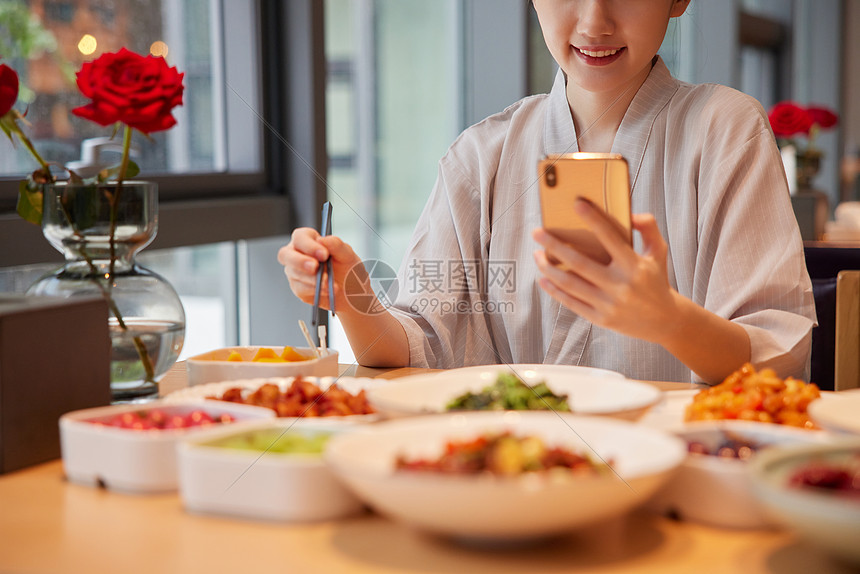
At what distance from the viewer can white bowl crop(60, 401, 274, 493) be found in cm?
69

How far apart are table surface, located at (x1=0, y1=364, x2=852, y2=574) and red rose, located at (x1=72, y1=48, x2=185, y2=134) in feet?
1.52

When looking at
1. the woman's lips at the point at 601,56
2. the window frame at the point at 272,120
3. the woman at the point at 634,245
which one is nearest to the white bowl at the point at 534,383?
the woman at the point at 634,245

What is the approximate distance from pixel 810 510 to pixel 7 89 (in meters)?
0.89

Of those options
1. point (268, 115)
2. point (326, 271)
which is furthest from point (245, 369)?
point (268, 115)

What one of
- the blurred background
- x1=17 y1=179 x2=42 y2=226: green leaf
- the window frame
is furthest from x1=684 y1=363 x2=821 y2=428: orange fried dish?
the window frame

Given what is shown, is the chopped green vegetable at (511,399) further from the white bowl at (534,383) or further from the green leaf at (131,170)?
the green leaf at (131,170)

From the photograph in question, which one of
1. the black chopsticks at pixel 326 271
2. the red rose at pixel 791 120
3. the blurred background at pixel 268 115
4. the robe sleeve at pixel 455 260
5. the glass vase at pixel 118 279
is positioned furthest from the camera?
the red rose at pixel 791 120

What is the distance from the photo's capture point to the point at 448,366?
1392 millimetres

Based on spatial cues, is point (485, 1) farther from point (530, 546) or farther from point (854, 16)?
point (854, 16)

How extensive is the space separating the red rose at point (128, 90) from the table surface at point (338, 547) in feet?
1.52

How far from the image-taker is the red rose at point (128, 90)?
96 cm

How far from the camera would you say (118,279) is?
3.27 feet

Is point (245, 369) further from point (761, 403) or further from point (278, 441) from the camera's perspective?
point (761, 403)

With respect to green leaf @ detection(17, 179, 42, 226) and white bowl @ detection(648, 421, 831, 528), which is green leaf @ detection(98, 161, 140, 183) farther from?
white bowl @ detection(648, 421, 831, 528)
